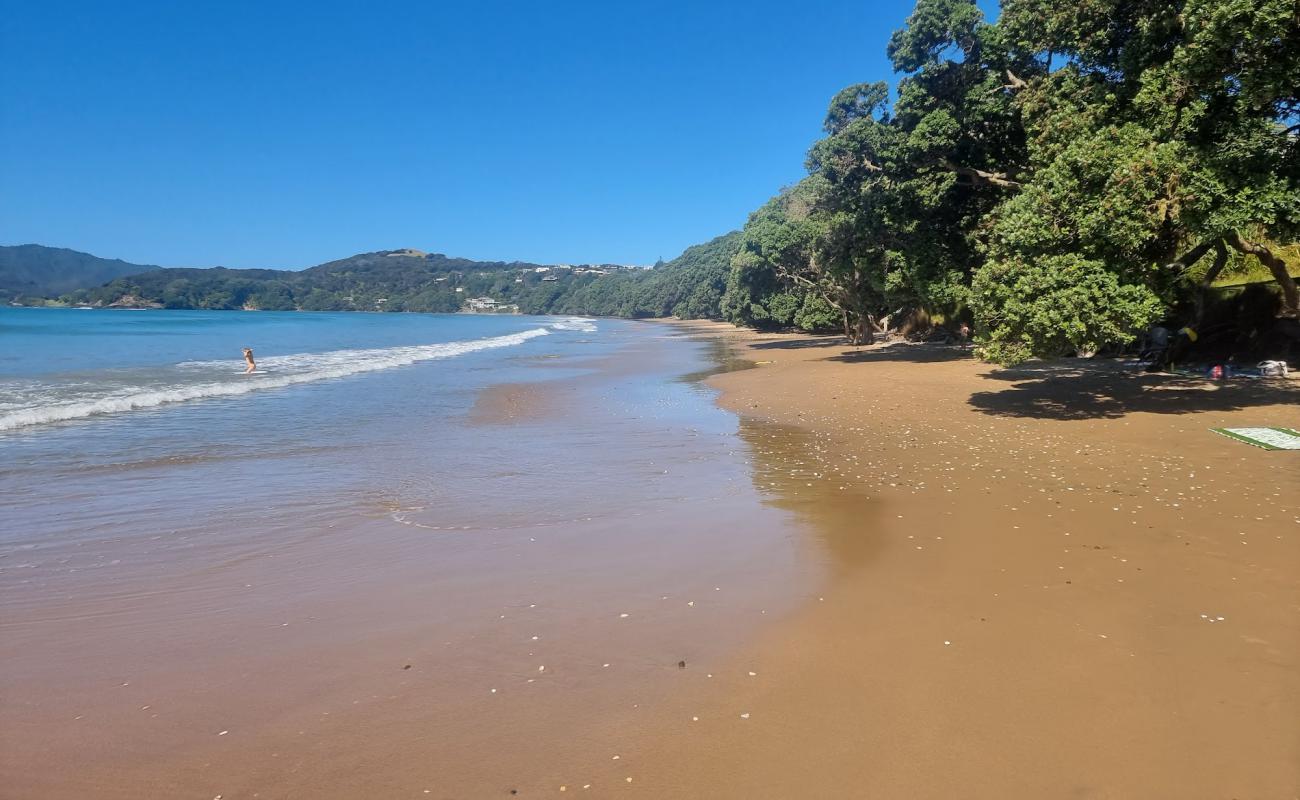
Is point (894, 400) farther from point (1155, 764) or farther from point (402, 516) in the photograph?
point (1155, 764)

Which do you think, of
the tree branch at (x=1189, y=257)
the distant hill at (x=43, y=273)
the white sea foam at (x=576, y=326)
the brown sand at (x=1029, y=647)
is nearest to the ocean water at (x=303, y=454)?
the brown sand at (x=1029, y=647)

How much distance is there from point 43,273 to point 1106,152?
232 m

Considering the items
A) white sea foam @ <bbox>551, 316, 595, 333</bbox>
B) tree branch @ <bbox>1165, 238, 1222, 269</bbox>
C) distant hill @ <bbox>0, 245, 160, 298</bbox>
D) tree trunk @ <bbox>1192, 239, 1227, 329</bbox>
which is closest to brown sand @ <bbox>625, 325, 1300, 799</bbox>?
tree branch @ <bbox>1165, 238, 1222, 269</bbox>

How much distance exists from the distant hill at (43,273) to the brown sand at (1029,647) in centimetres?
22017

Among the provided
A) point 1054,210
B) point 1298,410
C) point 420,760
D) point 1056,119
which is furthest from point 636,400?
point 420,760

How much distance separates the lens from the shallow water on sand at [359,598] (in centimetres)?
368

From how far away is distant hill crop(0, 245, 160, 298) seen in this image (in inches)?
6614

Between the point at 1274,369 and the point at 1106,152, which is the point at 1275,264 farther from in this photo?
the point at 1106,152

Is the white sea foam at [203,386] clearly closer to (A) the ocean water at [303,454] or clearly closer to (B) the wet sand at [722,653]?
(A) the ocean water at [303,454]

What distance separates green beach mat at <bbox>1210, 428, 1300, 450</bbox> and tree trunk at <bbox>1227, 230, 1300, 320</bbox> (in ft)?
11.9

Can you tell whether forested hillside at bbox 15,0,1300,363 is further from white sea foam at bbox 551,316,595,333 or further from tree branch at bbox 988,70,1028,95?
white sea foam at bbox 551,316,595,333

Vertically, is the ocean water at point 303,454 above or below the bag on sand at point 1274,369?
below

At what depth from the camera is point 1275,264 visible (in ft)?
44.0

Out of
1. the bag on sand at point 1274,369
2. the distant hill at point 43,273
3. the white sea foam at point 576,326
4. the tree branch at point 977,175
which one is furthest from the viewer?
the distant hill at point 43,273
